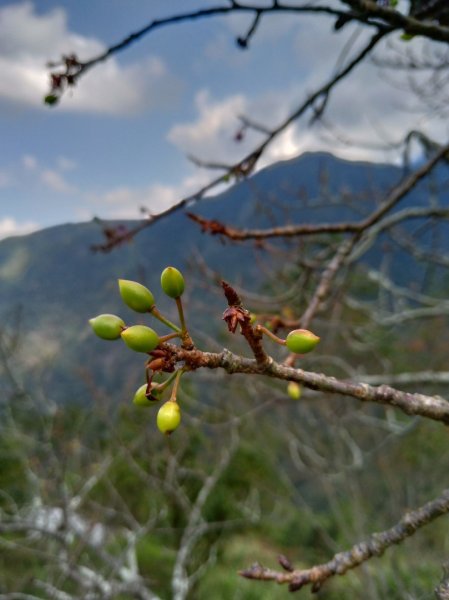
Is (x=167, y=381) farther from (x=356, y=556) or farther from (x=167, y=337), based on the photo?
(x=356, y=556)

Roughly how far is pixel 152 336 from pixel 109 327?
0.36 ft

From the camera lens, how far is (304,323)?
1.46 metres

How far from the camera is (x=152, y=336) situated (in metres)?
0.63

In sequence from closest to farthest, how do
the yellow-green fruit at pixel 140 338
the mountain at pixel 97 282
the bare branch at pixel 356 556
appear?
1. the yellow-green fruit at pixel 140 338
2. the bare branch at pixel 356 556
3. the mountain at pixel 97 282

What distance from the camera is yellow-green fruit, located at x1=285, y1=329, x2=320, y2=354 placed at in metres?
0.70

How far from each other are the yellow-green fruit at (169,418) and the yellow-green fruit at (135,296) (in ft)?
0.44

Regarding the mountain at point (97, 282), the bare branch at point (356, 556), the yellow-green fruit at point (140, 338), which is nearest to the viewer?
the yellow-green fruit at point (140, 338)

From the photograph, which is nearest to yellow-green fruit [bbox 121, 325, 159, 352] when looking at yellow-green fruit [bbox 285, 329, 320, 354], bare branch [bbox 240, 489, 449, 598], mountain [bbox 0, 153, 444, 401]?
yellow-green fruit [bbox 285, 329, 320, 354]

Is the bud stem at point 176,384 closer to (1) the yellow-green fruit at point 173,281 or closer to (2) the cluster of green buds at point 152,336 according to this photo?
(2) the cluster of green buds at point 152,336

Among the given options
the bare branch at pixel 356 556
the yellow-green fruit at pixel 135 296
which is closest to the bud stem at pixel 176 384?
the yellow-green fruit at pixel 135 296

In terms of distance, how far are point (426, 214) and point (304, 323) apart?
207 centimetres

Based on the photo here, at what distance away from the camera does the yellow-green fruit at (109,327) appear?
28.0 inches

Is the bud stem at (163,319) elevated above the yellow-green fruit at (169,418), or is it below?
above

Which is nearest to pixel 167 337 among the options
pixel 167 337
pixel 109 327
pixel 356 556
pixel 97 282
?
pixel 167 337
